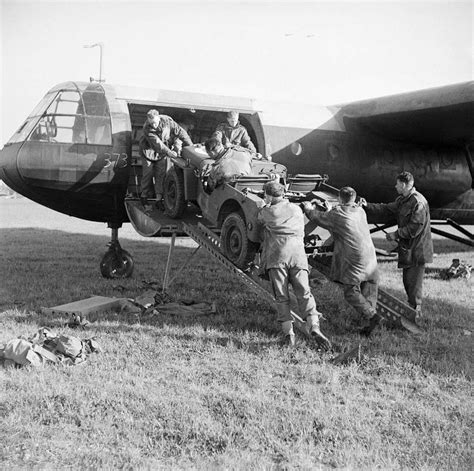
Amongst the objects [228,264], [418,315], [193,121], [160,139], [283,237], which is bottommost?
[418,315]

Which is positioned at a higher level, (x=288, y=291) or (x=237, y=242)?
(x=237, y=242)

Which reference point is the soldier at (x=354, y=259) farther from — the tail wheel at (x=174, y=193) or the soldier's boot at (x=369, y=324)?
the tail wheel at (x=174, y=193)

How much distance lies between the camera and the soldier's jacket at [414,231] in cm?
747

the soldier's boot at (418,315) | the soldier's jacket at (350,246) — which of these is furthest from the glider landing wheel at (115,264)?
the soldier's boot at (418,315)

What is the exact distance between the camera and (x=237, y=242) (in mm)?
7305

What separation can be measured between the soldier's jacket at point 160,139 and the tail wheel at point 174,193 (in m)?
0.40

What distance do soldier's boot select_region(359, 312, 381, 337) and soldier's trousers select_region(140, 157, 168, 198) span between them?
399cm

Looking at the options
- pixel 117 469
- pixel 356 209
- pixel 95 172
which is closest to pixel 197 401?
pixel 117 469

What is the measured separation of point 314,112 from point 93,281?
230 inches

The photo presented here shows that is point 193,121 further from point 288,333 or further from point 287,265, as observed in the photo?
point 288,333

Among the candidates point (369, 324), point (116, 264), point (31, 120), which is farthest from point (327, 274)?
point (31, 120)

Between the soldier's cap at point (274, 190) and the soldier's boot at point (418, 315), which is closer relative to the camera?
the soldier's cap at point (274, 190)

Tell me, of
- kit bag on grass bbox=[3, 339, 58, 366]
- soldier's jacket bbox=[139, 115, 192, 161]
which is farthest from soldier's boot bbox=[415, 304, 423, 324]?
kit bag on grass bbox=[3, 339, 58, 366]

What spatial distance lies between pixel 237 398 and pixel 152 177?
5.47 metres
